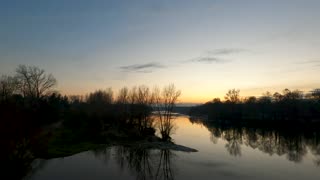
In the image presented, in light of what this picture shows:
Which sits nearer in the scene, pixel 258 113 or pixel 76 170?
pixel 76 170

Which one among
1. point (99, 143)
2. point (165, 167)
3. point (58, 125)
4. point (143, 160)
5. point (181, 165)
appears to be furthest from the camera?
point (58, 125)

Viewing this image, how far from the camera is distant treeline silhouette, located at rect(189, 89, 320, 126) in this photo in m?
94.4

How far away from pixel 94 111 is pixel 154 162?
33.7 m

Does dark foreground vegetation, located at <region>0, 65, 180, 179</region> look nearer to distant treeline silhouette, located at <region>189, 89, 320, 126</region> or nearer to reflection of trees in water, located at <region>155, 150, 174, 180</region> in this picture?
reflection of trees in water, located at <region>155, 150, 174, 180</region>

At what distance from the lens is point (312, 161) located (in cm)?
3203

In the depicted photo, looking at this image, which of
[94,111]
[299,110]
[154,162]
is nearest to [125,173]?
[154,162]

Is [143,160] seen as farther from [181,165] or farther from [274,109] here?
[274,109]

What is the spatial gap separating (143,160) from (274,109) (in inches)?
3156

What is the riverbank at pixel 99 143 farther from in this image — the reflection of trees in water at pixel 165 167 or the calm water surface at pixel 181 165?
the reflection of trees in water at pixel 165 167

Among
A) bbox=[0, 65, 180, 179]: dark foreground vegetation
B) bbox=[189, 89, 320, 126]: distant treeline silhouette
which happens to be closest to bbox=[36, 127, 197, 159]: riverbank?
bbox=[0, 65, 180, 179]: dark foreground vegetation

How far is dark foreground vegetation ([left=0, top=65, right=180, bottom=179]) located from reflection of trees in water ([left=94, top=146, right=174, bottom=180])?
3.38 metres

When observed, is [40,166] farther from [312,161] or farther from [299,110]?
[299,110]

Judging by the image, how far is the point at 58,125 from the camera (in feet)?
197

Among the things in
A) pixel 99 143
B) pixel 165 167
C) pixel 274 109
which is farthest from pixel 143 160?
pixel 274 109
